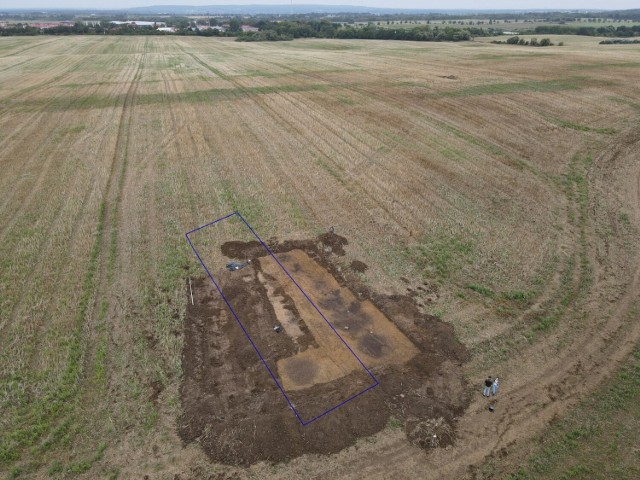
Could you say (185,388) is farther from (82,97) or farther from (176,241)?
(82,97)

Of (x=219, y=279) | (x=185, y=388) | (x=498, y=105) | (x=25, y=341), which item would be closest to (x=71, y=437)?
(x=185, y=388)

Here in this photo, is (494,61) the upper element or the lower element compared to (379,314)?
upper

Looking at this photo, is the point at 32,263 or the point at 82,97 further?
the point at 82,97

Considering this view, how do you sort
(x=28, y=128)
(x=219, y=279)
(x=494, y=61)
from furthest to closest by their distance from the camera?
(x=494, y=61) → (x=28, y=128) → (x=219, y=279)

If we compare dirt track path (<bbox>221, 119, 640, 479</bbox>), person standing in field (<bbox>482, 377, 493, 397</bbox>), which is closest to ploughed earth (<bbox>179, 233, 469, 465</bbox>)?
dirt track path (<bbox>221, 119, 640, 479</bbox>)

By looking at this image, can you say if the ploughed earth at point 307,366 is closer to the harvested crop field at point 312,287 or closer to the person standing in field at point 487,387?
the harvested crop field at point 312,287

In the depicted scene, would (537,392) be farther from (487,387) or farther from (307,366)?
(307,366)

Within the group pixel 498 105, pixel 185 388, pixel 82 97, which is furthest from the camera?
pixel 82 97

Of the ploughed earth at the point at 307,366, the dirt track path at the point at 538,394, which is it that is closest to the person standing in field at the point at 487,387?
the dirt track path at the point at 538,394
